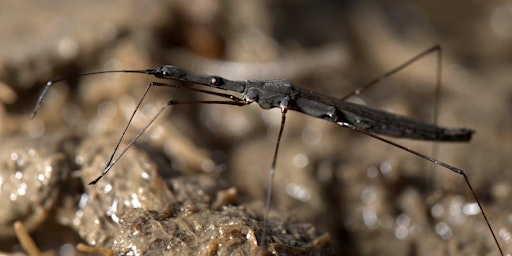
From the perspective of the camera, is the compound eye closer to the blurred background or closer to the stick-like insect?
the stick-like insect

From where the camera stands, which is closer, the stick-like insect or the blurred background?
the stick-like insect

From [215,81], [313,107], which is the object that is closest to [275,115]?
[313,107]

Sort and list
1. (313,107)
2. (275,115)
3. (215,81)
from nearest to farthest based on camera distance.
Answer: (215,81) → (313,107) → (275,115)

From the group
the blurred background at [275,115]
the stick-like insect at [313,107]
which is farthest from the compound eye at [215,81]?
the blurred background at [275,115]

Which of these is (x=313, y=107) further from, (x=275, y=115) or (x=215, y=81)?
(x=275, y=115)

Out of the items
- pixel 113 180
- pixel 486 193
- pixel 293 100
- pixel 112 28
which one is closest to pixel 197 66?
pixel 112 28

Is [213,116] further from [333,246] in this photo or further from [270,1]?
[333,246]

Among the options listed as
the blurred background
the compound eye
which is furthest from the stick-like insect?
the blurred background

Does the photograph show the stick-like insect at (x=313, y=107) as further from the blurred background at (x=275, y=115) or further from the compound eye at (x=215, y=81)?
the blurred background at (x=275, y=115)

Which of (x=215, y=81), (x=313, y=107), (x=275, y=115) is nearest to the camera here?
(x=215, y=81)
